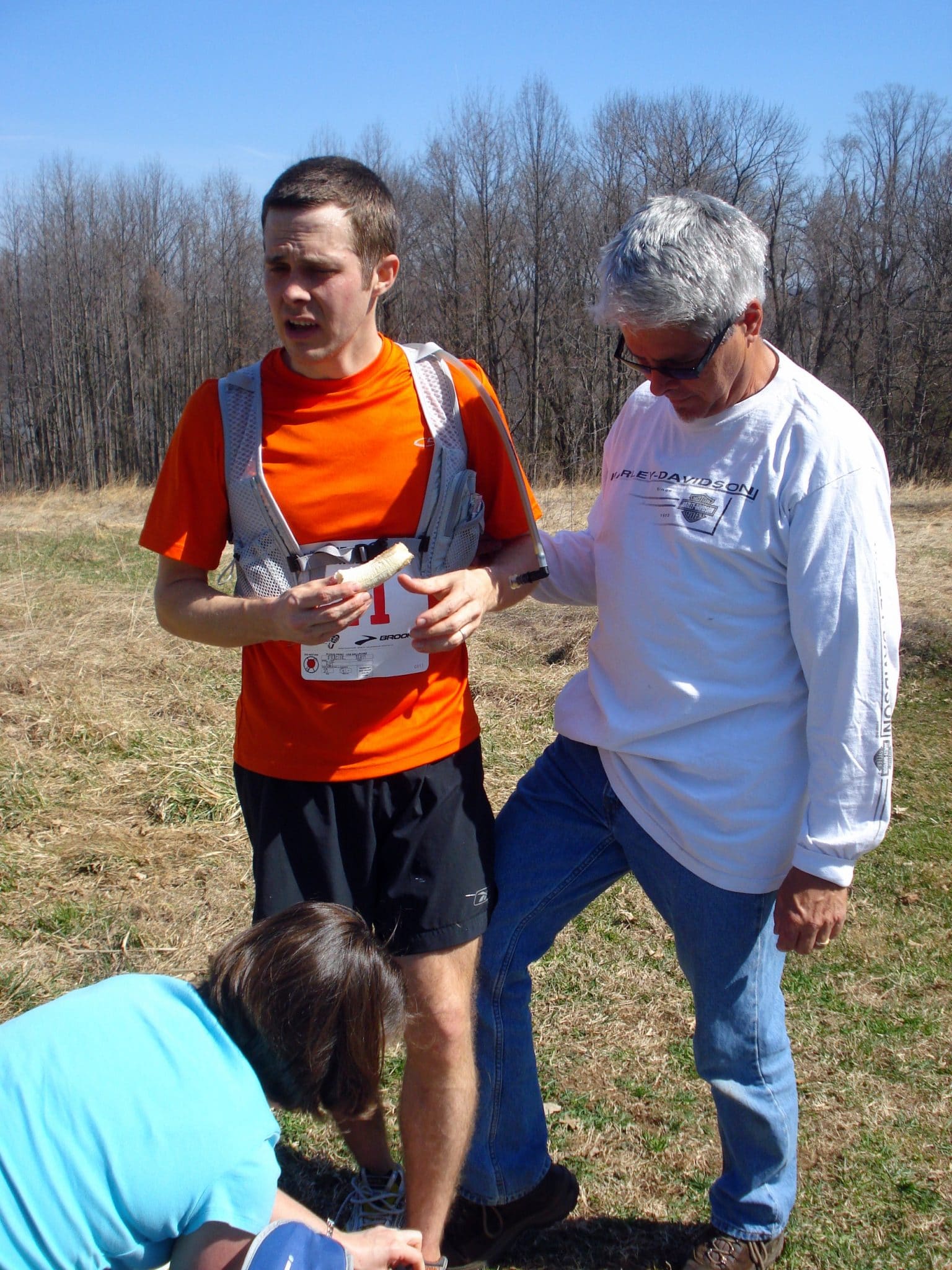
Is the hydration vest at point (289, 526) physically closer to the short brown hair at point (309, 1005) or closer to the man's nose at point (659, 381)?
the man's nose at point (659, 381)

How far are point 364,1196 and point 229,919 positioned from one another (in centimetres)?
154

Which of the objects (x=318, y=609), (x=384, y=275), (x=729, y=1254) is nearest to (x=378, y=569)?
(x=318, y=609)

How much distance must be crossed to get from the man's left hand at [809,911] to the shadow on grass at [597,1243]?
85cm

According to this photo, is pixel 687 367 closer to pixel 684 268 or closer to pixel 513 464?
pixel 684 268

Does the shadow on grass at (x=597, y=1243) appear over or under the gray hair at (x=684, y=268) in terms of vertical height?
under

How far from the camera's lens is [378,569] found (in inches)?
73.0

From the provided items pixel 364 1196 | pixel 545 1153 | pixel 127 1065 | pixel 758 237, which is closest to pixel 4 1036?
pixel 127 1065

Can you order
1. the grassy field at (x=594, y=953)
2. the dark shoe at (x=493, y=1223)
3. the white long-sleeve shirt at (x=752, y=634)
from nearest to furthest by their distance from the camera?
the white long-sleeve shirt at (x=752, y=634), the dark shoe at (x=493, y=1223), the grassy field at (x=594, y=953)

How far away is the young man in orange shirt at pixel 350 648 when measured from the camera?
1.94 m

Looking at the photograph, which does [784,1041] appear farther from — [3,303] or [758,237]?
[3,303]

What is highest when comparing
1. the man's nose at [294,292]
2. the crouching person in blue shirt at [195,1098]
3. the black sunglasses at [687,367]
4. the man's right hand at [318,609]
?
the man's nose at [294,292]

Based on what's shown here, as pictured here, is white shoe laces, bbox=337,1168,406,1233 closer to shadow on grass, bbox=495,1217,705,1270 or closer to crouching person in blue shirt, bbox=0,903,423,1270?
shadow on grass, bbox=495,1217,705,1270

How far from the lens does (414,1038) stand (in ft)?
6.65

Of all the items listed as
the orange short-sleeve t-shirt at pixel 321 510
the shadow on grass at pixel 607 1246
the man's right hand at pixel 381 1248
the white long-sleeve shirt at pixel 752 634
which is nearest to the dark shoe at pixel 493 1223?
the shadow on grass at pixel 607 1246
